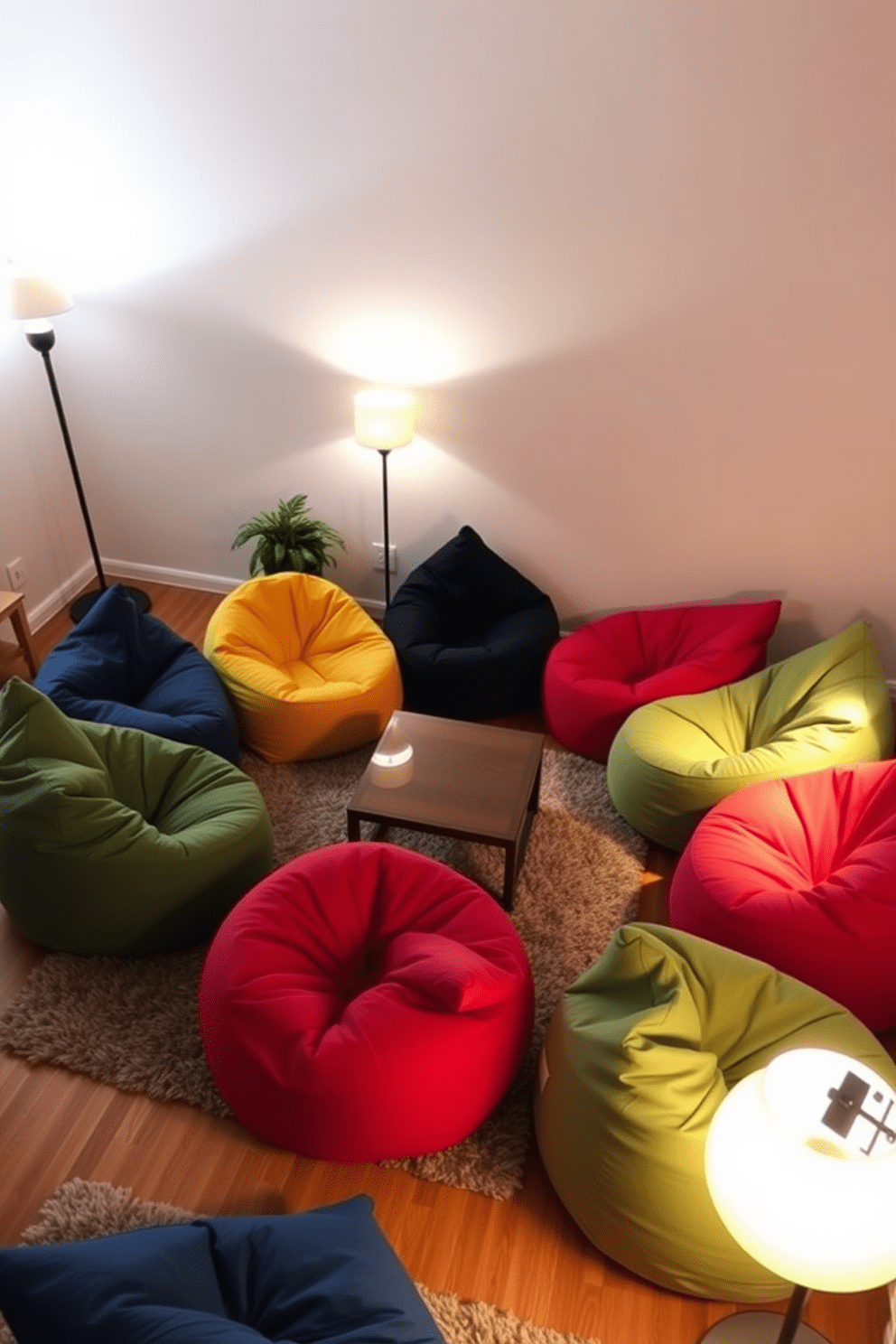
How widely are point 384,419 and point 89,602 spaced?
175 centimetres

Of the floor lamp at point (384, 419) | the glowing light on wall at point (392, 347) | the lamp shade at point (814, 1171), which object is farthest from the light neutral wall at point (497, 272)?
the lamp shade at point (814, 1171)

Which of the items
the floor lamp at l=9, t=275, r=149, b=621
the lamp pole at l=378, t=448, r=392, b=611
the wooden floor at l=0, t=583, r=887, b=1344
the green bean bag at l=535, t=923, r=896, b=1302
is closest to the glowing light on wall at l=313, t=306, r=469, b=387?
the lamp pole at l=378, t=448, r=392, b=611

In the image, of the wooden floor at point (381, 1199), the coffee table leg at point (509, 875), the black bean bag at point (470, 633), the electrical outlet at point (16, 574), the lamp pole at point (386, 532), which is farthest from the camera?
the electrical outlet at point (16, 574)

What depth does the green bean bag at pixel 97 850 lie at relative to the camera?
2914 mm

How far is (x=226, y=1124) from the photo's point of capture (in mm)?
2744

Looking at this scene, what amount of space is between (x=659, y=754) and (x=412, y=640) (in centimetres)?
110

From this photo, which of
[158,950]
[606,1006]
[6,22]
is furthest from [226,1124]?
[6,22]

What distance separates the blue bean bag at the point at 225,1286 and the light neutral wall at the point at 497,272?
2.71 m

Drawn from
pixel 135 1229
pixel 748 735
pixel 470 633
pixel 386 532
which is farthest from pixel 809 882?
pixel 386 532

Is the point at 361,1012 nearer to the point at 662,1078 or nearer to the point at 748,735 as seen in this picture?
the point at 662,1078

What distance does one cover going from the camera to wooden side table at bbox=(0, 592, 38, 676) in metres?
4.01

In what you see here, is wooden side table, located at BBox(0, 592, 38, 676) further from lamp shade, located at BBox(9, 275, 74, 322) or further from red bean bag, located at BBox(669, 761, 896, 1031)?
red bean bag, located at BBox(669, 761, 896, 1031)

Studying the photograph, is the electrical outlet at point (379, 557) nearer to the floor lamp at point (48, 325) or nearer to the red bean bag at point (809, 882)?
the floor lamp at point (48, 325)

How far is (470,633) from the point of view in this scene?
4301 mm
